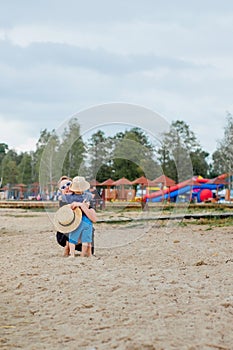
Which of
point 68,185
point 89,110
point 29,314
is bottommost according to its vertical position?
point 29,314

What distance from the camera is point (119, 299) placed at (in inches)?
224

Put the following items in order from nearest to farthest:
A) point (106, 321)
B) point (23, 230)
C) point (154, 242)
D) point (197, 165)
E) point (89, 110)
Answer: point (106, 321) < point (89, 110) < point (154, 242) < point (23, 230) < point (197, 165)

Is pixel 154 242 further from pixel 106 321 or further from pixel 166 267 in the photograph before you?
pixel 106 321

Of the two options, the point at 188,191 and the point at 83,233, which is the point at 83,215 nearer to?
the point at 83,233

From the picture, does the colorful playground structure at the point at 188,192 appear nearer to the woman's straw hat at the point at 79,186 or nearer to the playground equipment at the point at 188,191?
the playground equipment at the point at 188,191

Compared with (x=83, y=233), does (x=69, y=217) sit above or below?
above

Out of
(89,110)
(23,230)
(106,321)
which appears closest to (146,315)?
(106,321)

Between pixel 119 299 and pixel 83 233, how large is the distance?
11.0 ft

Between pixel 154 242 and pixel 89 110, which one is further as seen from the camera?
pixel 154 242

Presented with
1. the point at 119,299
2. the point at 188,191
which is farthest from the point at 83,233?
the point at 188,191

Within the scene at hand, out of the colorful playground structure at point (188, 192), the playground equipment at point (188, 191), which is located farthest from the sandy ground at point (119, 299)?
the playground equipment at point (188, 191)

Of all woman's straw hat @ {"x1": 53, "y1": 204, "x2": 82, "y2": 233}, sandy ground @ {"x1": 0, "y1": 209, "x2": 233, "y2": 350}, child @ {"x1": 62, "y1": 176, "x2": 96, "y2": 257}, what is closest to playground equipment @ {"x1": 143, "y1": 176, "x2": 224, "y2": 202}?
sandy ground @ {"x1": 0, "y1": 209, "x2": 233, "y2": 350}

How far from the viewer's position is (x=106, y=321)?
15.8 ft

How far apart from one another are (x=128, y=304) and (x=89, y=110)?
5.99m
